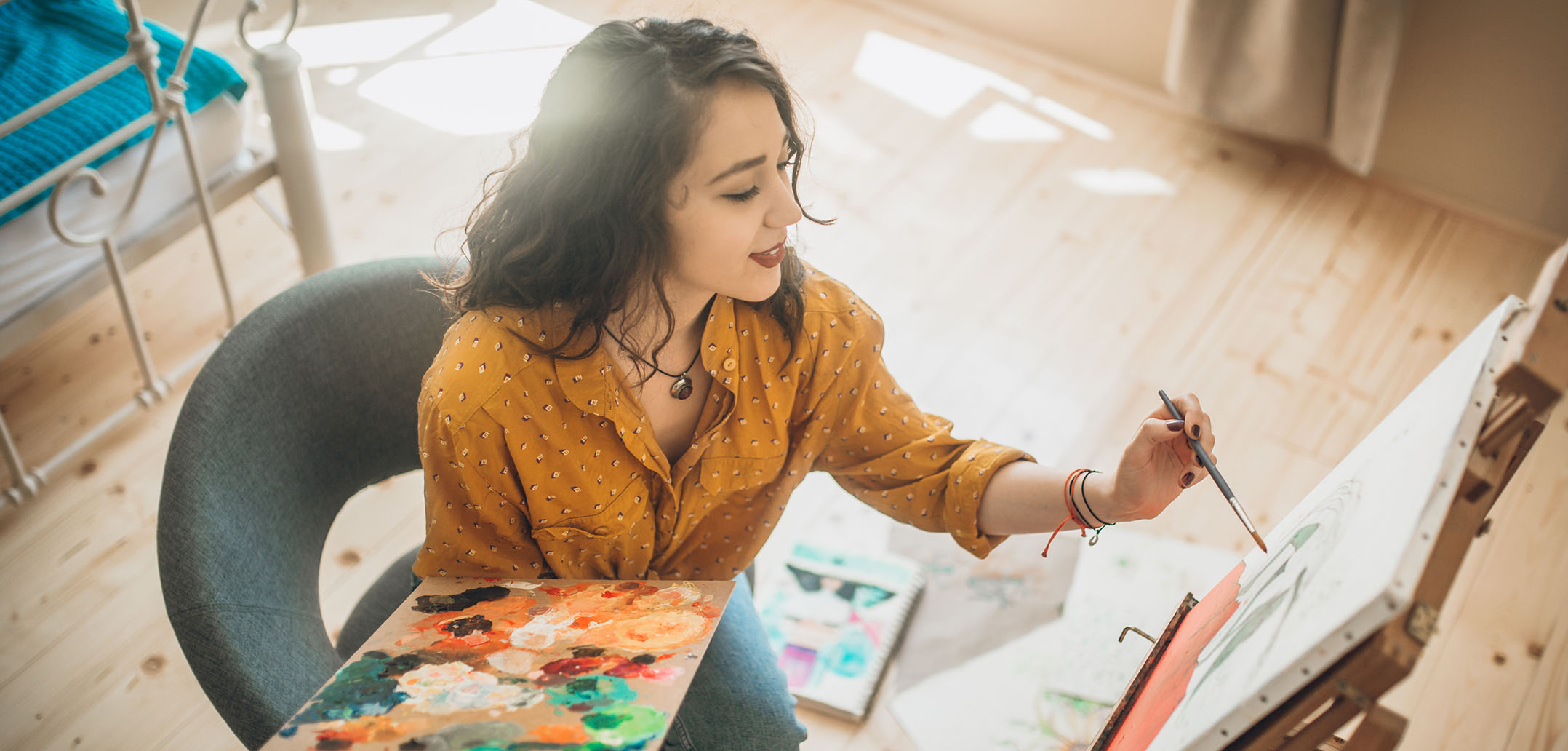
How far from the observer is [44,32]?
1.69 meters

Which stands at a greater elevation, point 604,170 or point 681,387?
point 604,170

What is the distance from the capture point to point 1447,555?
1.96ft

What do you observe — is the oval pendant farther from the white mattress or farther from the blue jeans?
the white mattress

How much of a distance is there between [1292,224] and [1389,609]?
2134 millimetres

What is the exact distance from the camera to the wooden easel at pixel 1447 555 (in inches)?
23.0

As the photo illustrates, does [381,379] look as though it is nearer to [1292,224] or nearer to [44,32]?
[44,32]

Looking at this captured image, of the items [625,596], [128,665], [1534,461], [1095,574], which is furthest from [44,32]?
[1534,461]

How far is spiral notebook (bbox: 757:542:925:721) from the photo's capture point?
165 cm

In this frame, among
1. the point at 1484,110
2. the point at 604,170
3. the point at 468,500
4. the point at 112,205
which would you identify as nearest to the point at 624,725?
the point at 468,500

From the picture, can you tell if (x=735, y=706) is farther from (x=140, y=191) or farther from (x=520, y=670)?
(x=140, y=191)

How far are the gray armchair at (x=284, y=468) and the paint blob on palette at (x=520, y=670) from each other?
15 centimetres

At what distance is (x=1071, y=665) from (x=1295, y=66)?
4.77 feet

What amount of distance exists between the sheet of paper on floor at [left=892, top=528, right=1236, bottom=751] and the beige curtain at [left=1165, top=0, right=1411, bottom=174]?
1.13 meters

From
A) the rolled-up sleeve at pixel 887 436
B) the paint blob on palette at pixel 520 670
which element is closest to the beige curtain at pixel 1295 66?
the rolled-up sleeve at pixel 887 436
